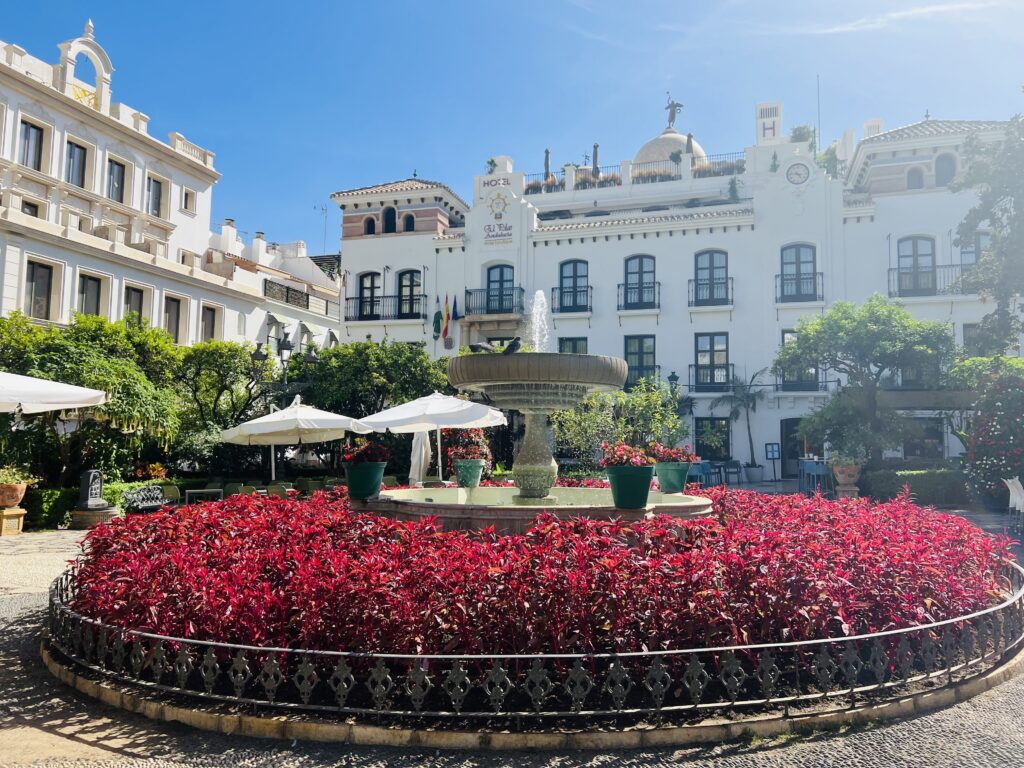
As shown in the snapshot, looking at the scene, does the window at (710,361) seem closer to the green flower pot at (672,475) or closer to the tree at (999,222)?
the tree at (999,222)

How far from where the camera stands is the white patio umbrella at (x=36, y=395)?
7.36 m

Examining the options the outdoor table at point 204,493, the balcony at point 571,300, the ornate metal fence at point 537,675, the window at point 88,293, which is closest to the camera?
the ornate metal fence at point 537,675

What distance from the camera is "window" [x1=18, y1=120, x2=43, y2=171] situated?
26000 mm

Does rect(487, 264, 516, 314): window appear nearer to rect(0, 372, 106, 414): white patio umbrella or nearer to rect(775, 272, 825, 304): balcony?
rect(775, 272, 825, 304): balcony

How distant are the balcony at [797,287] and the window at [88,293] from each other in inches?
1019

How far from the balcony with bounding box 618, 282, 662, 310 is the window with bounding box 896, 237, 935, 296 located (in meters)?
9.00

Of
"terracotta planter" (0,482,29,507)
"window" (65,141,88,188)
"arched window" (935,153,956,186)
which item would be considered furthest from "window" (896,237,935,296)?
"window" (65,141,88,188)

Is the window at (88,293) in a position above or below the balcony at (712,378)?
above

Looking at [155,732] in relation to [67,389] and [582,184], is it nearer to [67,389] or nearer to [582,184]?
[67,389]

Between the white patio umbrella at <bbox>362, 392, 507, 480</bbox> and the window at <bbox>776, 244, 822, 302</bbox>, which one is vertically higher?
the window at <bbox>776, 244, 822, 302</bbox>

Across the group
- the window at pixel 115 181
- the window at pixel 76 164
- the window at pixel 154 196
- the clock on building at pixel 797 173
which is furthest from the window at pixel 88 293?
the clock on building at pixel 797 173

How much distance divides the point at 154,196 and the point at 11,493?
22727 mm

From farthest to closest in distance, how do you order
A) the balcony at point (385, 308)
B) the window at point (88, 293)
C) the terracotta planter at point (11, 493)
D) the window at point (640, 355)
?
the balcony at point (385, 308) → the window at point (640, 355) → the window at point (88, 293) → the terracotta planter at point (11, 493)

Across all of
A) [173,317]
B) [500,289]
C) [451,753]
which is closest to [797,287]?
[500,289]
